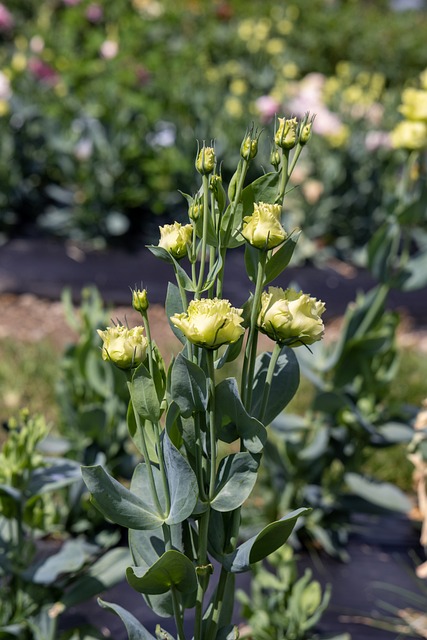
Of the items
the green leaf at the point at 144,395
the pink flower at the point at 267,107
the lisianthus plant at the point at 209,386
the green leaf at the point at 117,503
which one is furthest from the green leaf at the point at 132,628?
the pink flower at the point at 267,107

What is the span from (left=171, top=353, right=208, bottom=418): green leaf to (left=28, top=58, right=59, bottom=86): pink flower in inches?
148

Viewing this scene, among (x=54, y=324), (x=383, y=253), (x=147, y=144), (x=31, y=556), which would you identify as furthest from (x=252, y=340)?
(x=147, y=144)

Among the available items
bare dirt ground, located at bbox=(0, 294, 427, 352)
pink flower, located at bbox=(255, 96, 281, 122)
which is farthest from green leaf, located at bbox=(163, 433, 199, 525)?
pink flower, located at bbox=(255, 96, 281, 122)

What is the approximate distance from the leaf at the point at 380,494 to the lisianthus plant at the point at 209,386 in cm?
87

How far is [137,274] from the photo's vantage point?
3.50m

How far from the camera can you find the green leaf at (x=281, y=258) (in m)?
0.94

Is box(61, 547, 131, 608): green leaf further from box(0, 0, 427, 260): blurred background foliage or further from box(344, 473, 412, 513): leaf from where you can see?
box(0, 0, 427, 260): blurred background foliage

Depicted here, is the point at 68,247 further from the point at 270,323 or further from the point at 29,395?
the point at 270,323

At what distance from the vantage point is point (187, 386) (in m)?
0.92

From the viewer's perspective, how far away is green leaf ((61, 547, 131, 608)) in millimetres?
1407

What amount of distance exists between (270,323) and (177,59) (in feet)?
15.1

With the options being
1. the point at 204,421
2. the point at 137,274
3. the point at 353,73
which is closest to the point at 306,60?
the point at 353,73

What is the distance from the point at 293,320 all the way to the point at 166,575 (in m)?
0.33

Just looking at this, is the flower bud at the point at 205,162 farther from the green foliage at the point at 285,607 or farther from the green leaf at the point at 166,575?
the green foliage at the point at 285,607
